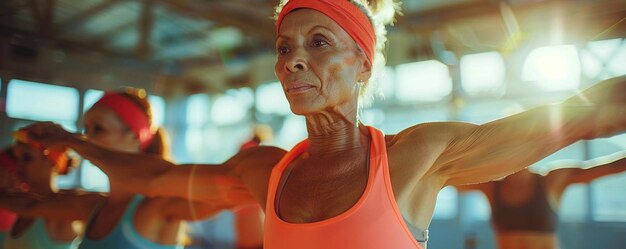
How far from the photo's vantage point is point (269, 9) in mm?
5836

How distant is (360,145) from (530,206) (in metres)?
2.13

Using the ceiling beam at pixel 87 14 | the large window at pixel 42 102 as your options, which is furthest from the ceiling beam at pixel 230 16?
the large window at pixel 42 102

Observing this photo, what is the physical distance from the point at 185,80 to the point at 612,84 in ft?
27.0

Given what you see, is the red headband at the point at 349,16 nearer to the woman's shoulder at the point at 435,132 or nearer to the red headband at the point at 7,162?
the woman's shoulder at the point at 435,132

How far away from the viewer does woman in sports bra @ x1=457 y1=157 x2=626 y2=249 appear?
2.88 m

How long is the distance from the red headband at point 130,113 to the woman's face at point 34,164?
74 centimetres

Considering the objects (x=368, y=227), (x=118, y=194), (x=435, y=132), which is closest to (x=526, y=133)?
(x=435, y=132)

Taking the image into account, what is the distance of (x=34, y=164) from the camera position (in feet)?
8.52

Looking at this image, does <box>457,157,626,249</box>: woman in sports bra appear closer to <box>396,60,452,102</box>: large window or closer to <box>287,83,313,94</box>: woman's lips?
<box>287,83,313,94</box>: woman's lips

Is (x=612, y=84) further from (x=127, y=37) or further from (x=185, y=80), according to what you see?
(x=185, y=80)

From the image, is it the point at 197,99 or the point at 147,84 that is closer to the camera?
the point at 147,84

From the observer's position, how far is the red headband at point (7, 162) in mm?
2785

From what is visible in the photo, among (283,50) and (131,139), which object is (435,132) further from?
(131,139)

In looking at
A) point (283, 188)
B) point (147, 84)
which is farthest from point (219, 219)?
point (283, 188)
